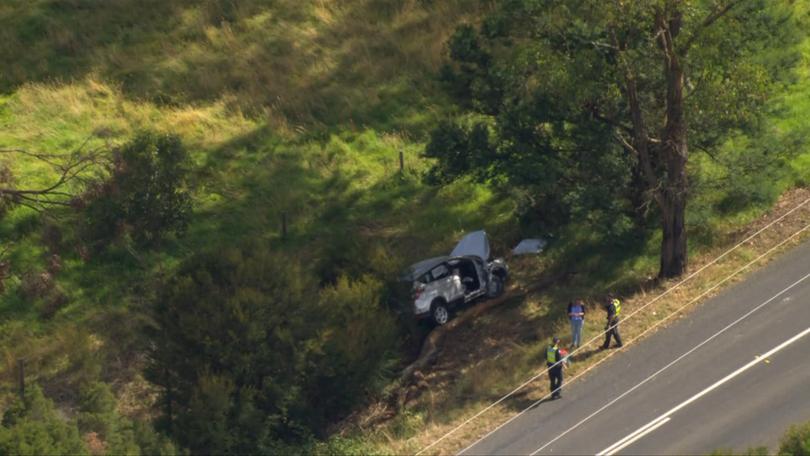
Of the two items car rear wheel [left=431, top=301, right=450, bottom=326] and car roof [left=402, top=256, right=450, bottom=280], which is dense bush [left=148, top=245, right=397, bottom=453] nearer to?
car roof [left=402, top=256, right=450, bottom=280]

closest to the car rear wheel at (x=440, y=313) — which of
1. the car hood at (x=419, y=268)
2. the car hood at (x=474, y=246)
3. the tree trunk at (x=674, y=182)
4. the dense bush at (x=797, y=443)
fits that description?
the car hood at (x=419, y=268)

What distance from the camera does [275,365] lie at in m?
25.4

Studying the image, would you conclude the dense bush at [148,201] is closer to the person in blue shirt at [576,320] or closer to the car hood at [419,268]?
the car hood at [419,268]

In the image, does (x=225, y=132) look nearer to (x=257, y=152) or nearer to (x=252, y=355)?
(x=257, y=152)

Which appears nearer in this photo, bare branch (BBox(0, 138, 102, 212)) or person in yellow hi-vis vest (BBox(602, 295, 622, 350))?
bare branch (BBox(0, 138, 102, 212))

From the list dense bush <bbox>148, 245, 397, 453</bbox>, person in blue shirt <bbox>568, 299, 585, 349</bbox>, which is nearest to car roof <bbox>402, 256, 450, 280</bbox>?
dense bush <bbox>148, 245, 397, 453</bbox>

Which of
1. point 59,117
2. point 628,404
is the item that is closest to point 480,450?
point 628,404

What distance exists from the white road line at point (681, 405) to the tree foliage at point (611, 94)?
463 cm

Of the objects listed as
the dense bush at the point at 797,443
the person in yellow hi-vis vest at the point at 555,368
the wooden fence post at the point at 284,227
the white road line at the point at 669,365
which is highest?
the dense bush at the point at 797,443

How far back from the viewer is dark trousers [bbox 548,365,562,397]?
2534 cm

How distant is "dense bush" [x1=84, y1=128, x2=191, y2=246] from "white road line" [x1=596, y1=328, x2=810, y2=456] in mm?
14914

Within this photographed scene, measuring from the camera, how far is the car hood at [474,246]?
3281 centimetres

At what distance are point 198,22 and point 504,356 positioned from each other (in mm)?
21406

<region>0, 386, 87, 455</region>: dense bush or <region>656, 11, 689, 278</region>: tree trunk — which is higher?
<region>0, 386, 87, 455</region>: dense bush
